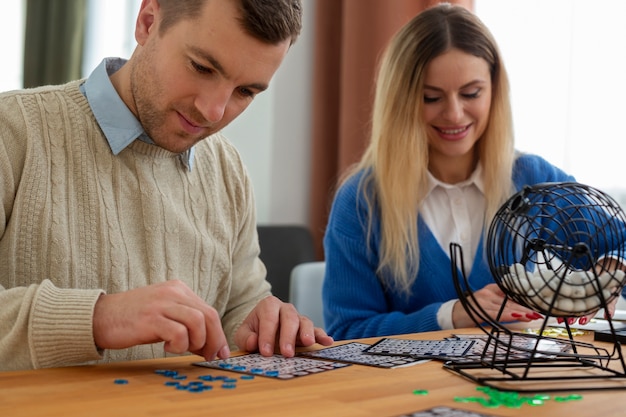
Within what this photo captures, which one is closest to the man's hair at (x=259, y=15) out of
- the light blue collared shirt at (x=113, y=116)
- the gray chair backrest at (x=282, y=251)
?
the light blue collared shirt at (x=113, y=116)

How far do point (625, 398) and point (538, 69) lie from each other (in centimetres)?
184

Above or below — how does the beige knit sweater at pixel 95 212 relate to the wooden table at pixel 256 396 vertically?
above

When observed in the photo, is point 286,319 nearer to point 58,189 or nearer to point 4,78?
point 58,189

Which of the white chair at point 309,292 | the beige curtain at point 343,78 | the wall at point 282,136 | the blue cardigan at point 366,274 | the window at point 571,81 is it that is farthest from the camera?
the wall at point 282,136

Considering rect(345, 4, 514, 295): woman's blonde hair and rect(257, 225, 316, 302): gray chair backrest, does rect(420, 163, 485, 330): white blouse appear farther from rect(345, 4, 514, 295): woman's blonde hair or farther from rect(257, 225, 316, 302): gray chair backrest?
rect(257, 225, 316, 302): gray chair backrest

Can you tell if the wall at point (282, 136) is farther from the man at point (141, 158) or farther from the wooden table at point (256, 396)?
the wooden table at point (256, 396)

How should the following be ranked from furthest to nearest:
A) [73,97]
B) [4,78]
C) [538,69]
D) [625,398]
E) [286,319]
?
[4,78], [538,69], [73,97], [286,319], [625,398]

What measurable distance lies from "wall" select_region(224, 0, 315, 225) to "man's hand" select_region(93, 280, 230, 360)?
2.27m

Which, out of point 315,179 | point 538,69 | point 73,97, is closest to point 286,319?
point 73,97

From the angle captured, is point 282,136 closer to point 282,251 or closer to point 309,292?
point 282,251

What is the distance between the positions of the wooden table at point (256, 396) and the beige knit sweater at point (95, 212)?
325mm

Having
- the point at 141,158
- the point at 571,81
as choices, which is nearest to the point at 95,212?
the point at 141,158

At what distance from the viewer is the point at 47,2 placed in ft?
10.5

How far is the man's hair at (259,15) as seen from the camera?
1272 mm
